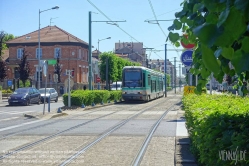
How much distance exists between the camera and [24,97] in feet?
105

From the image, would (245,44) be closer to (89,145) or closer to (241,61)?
(241,61)

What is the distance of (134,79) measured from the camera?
109 feet

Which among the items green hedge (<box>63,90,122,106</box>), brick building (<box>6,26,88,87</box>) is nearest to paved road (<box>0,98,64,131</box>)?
green hedge (<box>63,90,122,106</box>)

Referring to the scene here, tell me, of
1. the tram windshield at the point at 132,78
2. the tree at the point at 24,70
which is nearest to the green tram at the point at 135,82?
the tram windshield at the point at 132,78

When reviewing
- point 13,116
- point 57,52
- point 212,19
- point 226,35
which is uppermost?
point 57,52

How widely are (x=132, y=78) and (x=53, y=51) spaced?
110ft

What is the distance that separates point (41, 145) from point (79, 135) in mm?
2255

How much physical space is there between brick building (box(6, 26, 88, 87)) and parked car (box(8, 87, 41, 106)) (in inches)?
1098

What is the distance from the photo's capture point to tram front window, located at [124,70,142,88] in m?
33.0

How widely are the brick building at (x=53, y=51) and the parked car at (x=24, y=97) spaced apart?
27.9 meters

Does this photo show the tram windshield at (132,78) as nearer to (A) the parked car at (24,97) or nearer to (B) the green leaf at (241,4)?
(A) the parked car at (24,97)

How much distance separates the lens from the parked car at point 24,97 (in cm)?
3184

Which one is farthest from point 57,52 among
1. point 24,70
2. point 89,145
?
point 89,145

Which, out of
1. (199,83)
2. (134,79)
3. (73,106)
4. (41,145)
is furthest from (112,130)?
(134,79)
